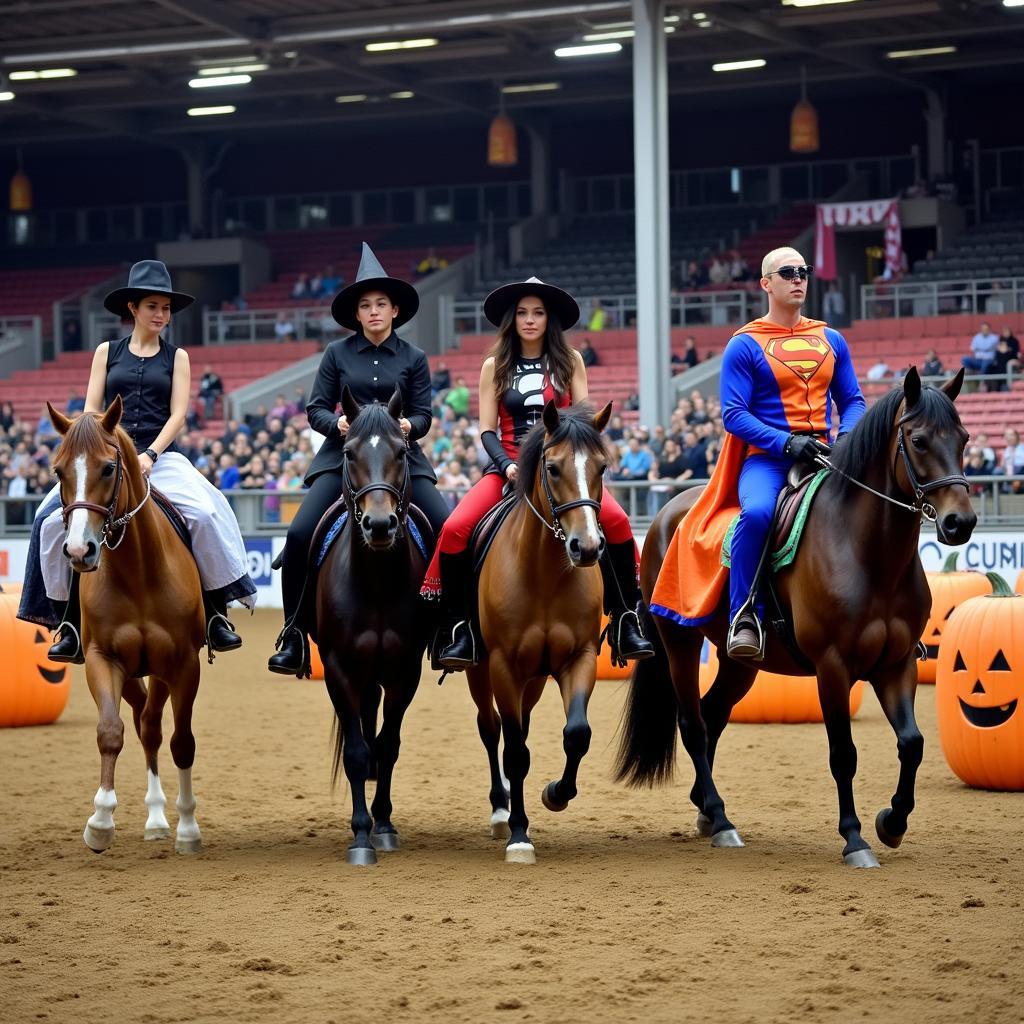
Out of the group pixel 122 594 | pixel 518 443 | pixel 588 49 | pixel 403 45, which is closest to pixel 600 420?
pixel 518 443

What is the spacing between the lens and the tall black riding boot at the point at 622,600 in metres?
8.34

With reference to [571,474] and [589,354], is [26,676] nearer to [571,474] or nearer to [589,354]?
[571,474]

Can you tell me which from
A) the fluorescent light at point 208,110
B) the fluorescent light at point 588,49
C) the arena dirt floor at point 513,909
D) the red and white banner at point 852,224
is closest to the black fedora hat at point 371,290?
the arena dirt floor at point 513,909

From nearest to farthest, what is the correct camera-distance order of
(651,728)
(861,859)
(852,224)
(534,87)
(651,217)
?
(861,859), (651,728), (651,217), (852,224), (534,87)

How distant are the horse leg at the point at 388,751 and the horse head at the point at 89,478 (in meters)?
1.69

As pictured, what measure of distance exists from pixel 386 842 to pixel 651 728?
1653 mm

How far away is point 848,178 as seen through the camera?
40.6 metres

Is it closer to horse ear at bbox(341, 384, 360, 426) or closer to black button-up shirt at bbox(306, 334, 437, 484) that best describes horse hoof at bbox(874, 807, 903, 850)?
black button-up shirt at bbox(306, 334, 437, 484)

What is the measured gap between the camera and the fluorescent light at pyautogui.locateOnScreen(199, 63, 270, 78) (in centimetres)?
3531

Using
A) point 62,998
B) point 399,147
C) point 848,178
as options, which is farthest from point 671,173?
point 62,998

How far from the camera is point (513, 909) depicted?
22.4 ft

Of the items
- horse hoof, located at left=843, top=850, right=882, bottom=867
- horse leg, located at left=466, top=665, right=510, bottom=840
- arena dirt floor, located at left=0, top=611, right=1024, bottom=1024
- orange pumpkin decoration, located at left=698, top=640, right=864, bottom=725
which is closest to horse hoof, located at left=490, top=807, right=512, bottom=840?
horse leg, located at left=466, top=665, right=510, bottom=840

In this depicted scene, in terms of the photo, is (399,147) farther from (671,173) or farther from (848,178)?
(848,178)

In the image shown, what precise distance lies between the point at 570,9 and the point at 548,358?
22224 millimetres
